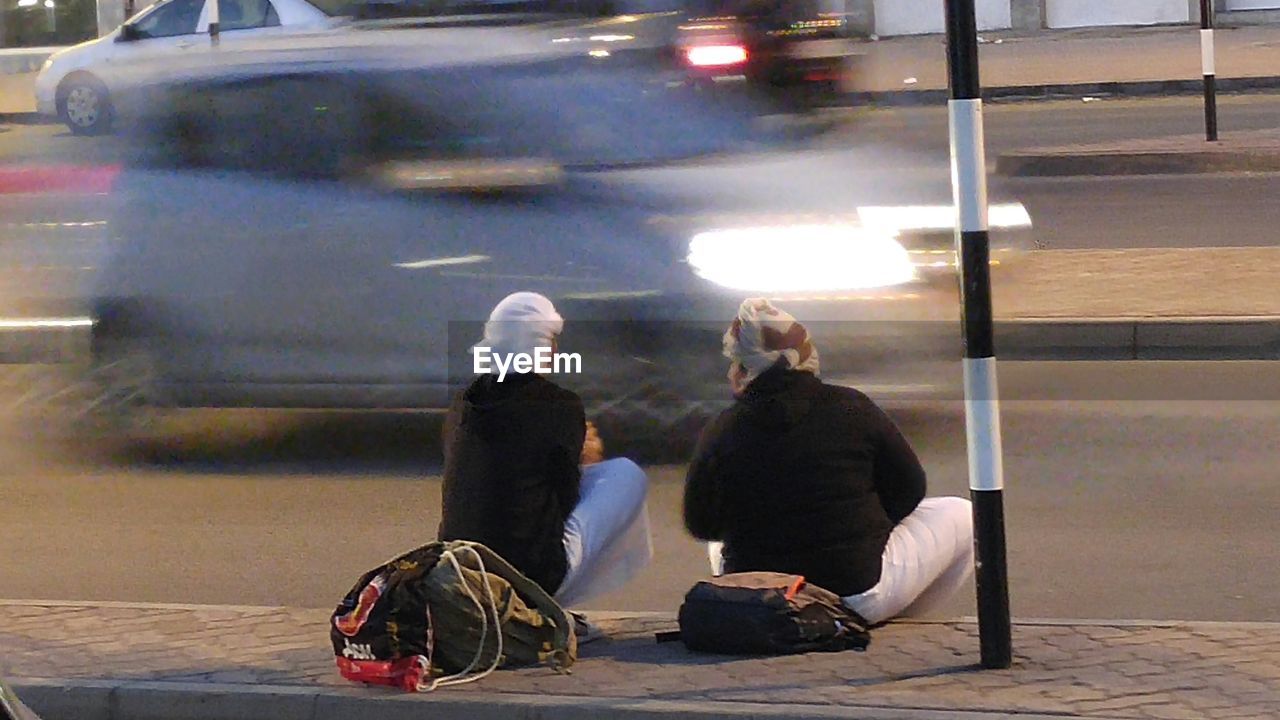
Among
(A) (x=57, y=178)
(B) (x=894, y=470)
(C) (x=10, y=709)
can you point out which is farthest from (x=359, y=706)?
(A) (x=57, y=178)

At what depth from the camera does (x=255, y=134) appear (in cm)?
804

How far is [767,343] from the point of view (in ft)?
18.0

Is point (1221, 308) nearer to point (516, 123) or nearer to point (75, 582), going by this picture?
point (516, 123)

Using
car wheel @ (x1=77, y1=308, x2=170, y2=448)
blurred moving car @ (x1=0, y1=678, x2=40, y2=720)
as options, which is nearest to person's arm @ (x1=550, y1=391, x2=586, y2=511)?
blurred moving car @ (x1=0, y1=678, x2=40, y2=720)

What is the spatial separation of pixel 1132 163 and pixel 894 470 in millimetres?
12574

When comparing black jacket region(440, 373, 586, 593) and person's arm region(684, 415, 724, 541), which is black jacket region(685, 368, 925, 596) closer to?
person's arm region(684, 415, 724, 541)

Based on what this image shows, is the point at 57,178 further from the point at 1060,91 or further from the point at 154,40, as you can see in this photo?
the point at 1060,91

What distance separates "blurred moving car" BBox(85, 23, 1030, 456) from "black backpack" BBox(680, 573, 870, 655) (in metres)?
2.33

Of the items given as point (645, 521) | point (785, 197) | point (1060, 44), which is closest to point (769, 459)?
point (645, 521)

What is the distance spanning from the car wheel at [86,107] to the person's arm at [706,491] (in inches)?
154

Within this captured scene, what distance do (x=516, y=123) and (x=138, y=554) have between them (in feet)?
6.87

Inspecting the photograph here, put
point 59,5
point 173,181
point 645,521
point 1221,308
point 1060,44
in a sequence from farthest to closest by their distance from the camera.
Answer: point 1060,44
point 59,5
point 1221,308
point 173,181
point 645,521

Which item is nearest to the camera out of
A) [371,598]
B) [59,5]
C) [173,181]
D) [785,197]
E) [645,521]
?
[371,598]

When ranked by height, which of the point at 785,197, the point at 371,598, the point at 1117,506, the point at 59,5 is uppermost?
the point at 59,5
